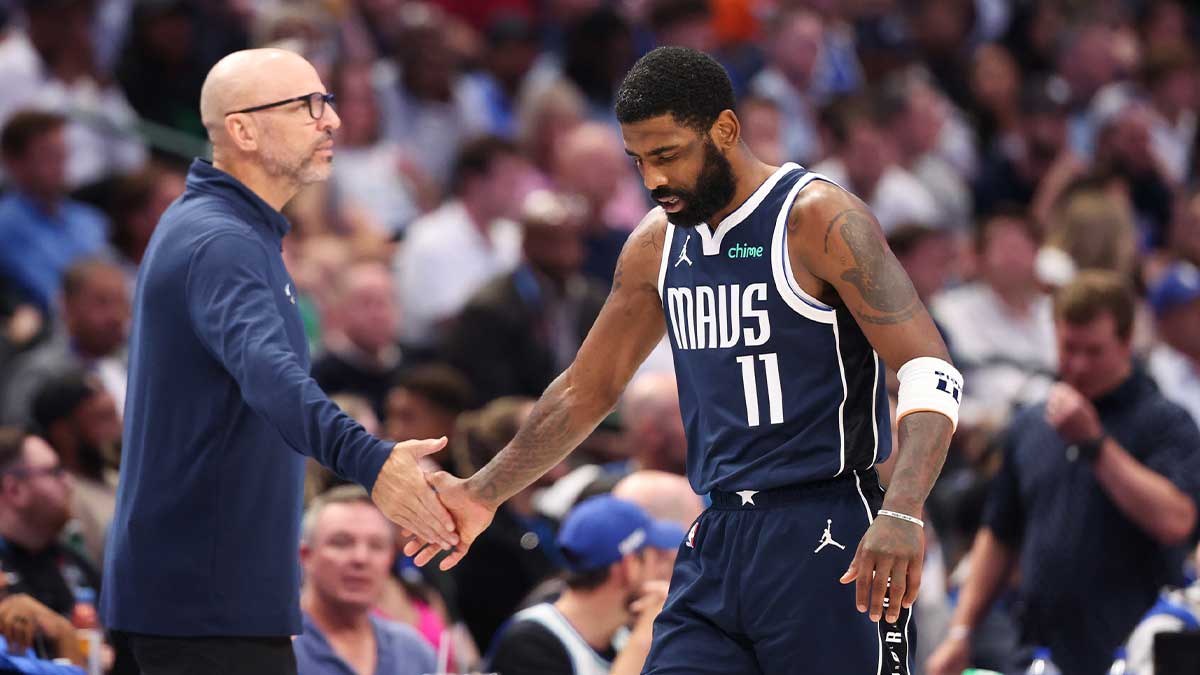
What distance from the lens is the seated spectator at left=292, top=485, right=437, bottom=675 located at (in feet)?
21.1

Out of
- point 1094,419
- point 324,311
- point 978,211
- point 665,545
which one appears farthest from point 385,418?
point 978,211

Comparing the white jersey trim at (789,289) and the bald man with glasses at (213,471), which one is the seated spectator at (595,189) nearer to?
the bald man with glasses at (213,471)

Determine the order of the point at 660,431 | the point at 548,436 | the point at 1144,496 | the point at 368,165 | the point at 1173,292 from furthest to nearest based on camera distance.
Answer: the point at 368,165, the point at 1173,292, the point at 660,431, the point at 1144,496, the point at 548,436

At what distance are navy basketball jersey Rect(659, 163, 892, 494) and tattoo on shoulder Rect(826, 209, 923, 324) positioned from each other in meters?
0.13

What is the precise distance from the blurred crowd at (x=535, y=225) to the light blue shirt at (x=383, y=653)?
24 mm

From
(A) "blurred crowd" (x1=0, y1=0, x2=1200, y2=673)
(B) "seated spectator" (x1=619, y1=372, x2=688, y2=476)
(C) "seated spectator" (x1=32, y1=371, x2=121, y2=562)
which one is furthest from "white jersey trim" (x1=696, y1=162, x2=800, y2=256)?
(C) "seated spectator" (x1=32, y1=371, x2=121, y2=562)

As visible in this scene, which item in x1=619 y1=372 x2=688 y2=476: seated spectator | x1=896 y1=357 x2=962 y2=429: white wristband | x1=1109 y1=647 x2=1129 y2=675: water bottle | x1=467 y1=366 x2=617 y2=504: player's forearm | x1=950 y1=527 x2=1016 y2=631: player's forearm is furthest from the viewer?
x1=619 y1=372 x2=688 y2=476: seated spectator

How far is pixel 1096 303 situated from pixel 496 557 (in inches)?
118

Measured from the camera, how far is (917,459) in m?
4.24

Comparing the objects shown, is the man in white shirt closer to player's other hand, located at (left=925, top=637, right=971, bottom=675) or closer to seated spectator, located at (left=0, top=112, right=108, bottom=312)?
seated spectator, located at (left=0, top=112, right=108, bottom=312)

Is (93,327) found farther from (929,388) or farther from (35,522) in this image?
(929,388)

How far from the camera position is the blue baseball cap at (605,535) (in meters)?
6.45

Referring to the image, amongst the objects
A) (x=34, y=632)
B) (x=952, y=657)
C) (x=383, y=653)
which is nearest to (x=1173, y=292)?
(x=952, y=657)

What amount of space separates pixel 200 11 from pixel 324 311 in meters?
2.58
